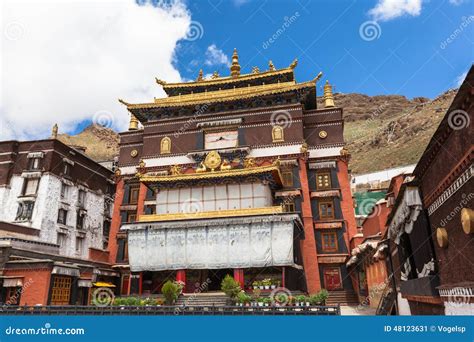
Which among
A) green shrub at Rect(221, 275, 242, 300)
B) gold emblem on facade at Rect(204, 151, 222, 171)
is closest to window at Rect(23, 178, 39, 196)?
gold emblem on facade at Rect(204, 151, 222, 171)

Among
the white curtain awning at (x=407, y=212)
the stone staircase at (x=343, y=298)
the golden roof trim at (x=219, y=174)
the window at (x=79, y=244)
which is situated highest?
the golden roof trim at (x=219, y=174)

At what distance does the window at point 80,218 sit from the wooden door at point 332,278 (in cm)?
2482

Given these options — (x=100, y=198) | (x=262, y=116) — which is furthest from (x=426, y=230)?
(x=100, y=198)

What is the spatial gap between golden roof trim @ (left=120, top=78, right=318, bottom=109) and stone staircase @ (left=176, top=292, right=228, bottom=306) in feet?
60.6

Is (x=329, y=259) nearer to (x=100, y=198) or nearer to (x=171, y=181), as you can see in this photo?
(x=171, y=181)

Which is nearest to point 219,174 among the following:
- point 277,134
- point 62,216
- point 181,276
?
point 277,134

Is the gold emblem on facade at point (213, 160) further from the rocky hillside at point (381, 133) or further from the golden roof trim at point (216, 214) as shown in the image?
the rocky hillside at point (381, 133)

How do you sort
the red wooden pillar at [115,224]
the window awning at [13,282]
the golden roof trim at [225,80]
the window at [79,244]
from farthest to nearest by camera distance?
the golden roof trim at [225,80] → the window at [79,244] → the red wooden pillar at [115,224] → the window awning at [13,282]

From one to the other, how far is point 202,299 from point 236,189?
912cm

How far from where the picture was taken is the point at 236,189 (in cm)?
2964

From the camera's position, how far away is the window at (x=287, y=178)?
32.0 m

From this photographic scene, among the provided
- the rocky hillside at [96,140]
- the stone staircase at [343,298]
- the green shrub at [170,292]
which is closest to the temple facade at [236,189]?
the stone staircase at [343,298]

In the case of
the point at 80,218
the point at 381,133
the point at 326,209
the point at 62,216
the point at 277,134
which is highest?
the point at 381,133

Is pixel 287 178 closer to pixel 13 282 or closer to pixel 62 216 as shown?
pixel 13 282
